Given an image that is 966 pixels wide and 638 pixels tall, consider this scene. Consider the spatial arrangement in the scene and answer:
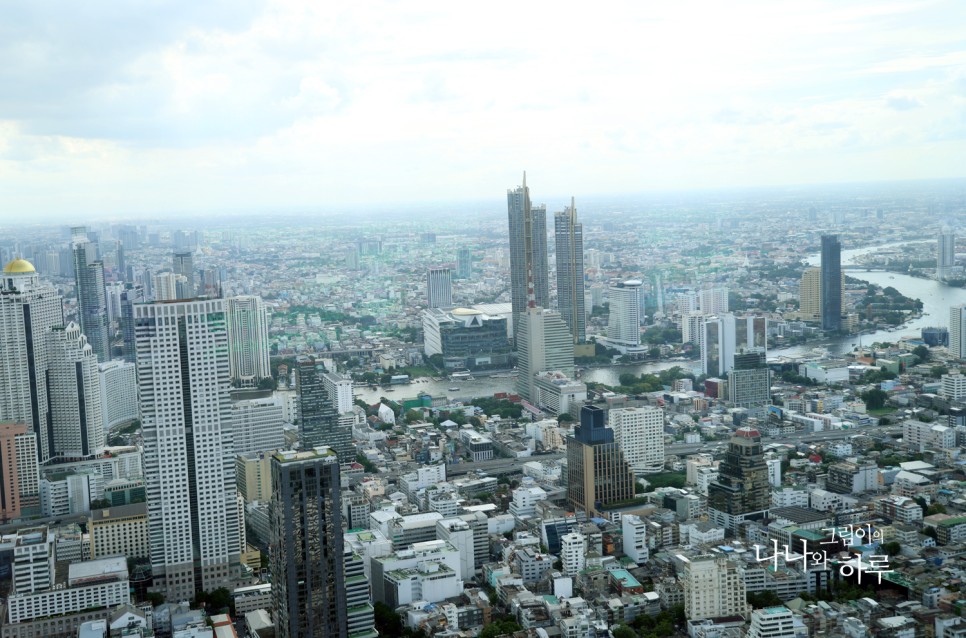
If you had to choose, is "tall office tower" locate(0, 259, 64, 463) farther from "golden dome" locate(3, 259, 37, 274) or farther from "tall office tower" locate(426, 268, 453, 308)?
"tall office tower" locate(426, 268, 453, 308)

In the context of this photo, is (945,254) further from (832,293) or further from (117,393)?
(117,393)

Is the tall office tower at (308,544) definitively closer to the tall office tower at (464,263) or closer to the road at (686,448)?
the road at (686,448)

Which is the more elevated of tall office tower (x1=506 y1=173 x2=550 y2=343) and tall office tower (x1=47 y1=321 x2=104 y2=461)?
tall office tower (x1=506 y1=173 x2=550 y2=343)

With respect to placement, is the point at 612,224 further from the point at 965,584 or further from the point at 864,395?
the point at 965,584

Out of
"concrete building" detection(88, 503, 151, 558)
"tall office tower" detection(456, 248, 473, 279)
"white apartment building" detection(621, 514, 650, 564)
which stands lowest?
"white apartment building" detection(621, 514, 650, 564)

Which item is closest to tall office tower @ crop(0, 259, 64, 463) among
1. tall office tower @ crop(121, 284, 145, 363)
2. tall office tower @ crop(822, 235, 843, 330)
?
tall office tower @ crop(121, 284, 145, 363)

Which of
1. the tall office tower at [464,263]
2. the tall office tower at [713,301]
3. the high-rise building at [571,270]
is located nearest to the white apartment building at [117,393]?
the high-rise building at [571,270]

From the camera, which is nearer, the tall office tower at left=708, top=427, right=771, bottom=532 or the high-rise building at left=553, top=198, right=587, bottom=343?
the tall office tower at left=708, top=427, right=771, bottom=532

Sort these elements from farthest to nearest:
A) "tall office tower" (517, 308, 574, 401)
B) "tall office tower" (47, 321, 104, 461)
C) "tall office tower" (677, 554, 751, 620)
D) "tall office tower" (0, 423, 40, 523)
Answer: "tall office tower" (517, 308, 574, 401) < "tall office tower" (47, 321, 104, 461) < "tall office tower" (0, 423, 40, 523) < "tall office tower" (677, 554, 751, 620)
